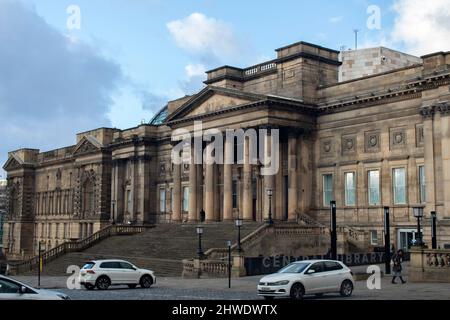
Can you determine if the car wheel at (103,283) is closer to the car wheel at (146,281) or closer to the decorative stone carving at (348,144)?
the car wheel at (146,281)

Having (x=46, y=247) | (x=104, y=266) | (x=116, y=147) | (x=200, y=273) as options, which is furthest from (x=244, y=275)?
(x=46, y=247)

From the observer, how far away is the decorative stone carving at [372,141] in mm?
50188

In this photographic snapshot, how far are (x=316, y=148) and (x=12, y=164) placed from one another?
66809 millimetres

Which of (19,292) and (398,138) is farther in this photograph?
(398,138)

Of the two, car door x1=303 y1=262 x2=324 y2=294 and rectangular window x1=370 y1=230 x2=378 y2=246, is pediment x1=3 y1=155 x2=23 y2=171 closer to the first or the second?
rectangular window x1=370 y1=230 x2=378 y2=246

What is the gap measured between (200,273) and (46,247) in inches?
2478

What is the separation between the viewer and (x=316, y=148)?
5500 cm

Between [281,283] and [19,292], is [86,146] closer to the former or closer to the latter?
[281,283]

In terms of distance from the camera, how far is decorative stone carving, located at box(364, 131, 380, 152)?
50.2 m

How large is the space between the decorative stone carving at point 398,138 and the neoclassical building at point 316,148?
0.08 metres

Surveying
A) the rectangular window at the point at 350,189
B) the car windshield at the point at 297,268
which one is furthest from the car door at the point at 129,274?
the rectangular window at the point at 350,189

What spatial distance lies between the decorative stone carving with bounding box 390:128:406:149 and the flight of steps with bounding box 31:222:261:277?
40.6 ft

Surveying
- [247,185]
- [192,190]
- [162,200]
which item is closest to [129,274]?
[247,185]

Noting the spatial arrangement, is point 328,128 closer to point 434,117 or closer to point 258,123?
point 258,123
